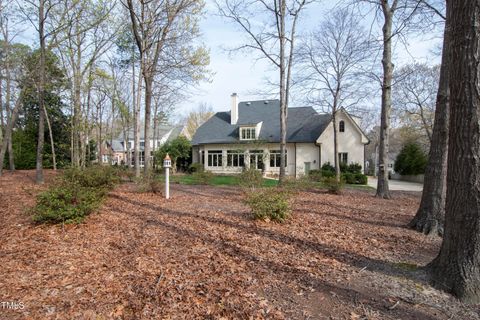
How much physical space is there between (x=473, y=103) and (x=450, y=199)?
3.54 ft

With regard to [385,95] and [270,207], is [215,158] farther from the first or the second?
[270,207]

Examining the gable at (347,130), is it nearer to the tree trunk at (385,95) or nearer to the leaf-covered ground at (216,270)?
the tree trunk at (385,95)

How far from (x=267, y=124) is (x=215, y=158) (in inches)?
256

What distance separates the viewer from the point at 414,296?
320 cm

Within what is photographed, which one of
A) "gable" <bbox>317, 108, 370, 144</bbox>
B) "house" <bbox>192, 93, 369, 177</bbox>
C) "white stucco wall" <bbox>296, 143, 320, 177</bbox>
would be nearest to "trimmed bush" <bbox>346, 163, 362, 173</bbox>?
"house" <bbox>192, 93, 369, 177</bbox>

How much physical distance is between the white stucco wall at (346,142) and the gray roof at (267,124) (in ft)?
2.57

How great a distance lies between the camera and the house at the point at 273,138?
26.9 metres

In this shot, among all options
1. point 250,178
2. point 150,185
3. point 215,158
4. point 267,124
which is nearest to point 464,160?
point 250,178

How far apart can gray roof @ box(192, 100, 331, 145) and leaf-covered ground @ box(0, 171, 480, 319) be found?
2220 centimetres

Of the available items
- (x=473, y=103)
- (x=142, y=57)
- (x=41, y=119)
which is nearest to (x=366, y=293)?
(x=473, y=103)

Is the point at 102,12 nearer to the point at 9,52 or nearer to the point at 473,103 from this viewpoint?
the point at 9,52

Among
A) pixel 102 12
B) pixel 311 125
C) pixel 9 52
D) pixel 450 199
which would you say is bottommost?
pixel 450 199

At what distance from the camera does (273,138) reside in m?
29.2

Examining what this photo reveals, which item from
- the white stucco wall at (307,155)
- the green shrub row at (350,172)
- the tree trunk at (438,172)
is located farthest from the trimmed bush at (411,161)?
the tree trunk at (438,172)
